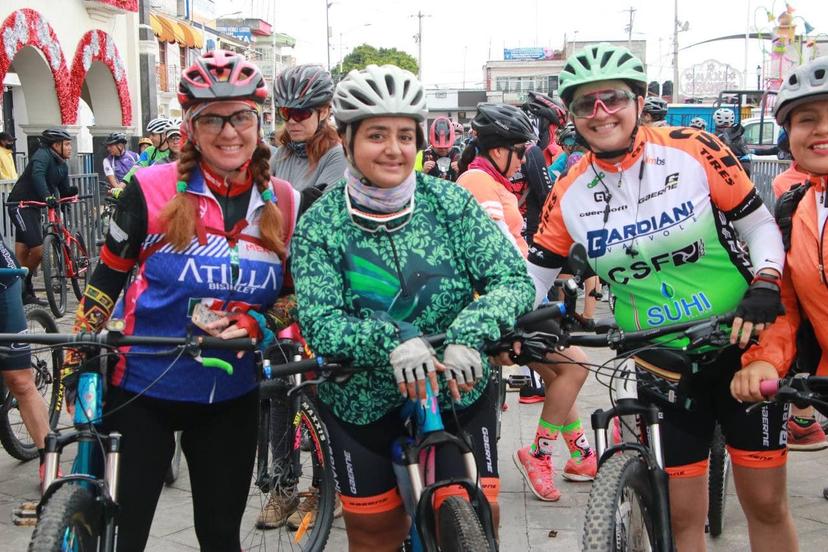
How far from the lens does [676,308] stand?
3.51 meters

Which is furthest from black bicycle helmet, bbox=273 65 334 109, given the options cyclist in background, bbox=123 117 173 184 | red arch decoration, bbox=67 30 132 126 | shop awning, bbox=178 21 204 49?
shop awning, bbox=178 21 204 49

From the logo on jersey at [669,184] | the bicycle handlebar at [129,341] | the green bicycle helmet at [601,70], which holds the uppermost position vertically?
the green bicycle helmet at [601,70]

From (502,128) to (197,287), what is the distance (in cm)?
287

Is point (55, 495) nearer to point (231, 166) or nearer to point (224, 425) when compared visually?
point (224, 425)

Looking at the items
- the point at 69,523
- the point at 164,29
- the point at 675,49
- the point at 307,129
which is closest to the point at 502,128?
the point at 307,129

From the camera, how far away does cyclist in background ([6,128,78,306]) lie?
11891 millimetres

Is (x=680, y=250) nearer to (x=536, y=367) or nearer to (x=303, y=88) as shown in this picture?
(x=536, y=367)

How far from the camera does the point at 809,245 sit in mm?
3287

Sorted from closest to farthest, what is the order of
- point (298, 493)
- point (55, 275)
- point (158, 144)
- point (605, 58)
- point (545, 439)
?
point (605, 58), point (298, 493), point (545, 439), point (55, 275), point (158, 144)

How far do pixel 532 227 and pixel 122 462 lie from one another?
6.09 metres

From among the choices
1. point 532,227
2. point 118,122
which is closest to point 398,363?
point 532,227

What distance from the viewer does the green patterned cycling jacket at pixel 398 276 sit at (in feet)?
9.97

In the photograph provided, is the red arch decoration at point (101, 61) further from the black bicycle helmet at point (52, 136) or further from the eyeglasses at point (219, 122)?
the eyeglasses at point (219, 122)

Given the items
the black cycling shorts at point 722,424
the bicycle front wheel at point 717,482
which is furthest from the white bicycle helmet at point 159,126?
Result: the black cycling shorts at point 722,424
